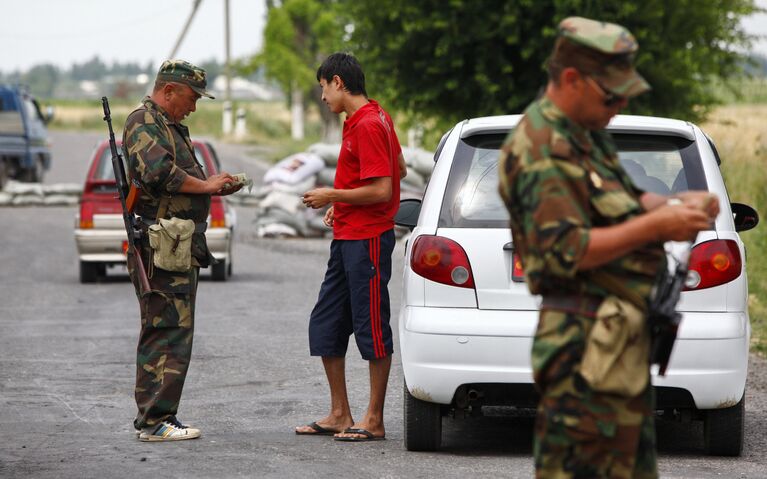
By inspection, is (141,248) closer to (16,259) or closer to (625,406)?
(625,406)

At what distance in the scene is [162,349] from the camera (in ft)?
22.4

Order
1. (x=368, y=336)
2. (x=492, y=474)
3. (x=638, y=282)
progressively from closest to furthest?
1. (x=638, y=282)
2. (x=492, y=474)
3. (x=368, y=336)

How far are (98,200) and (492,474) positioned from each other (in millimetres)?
9583

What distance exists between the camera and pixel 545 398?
11.6 ft

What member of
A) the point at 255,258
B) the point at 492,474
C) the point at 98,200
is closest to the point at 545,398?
the point at 492,474

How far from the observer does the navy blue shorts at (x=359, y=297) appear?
662 centimetres

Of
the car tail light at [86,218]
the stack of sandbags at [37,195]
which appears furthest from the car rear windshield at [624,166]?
the stack of sandbags at [37,195]

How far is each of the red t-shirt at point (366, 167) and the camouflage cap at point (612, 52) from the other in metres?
3.08

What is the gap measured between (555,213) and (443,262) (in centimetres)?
273

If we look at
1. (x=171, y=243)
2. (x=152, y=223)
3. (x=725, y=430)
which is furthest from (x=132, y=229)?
(x=725, y=430)

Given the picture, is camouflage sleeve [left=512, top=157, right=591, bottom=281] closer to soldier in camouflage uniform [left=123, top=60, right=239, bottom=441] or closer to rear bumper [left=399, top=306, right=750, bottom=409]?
rear bumper [left=399, top=306, right=750, bottom=409]

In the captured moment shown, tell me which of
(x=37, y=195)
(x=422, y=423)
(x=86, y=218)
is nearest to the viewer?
(x=422, y=423)

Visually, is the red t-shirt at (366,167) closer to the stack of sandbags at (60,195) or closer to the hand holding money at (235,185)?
the hand holding money at (235,185)

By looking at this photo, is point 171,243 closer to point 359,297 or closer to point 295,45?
point 359,297
